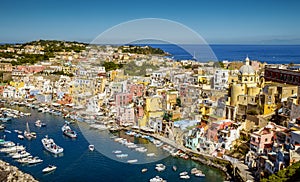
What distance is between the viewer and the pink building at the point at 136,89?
24.3 feet

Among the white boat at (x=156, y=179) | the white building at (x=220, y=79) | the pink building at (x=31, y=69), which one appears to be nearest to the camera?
the white boat at (x=156, y=179)

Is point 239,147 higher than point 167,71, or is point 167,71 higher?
point 167,71

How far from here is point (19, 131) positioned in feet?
25.6

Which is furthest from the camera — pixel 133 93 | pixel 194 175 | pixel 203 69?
pixel 203 69

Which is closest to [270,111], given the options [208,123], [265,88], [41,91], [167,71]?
[265,88]

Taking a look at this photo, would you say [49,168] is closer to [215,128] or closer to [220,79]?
[215,128]

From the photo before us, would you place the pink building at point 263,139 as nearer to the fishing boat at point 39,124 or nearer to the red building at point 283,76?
the red building at point 283,76

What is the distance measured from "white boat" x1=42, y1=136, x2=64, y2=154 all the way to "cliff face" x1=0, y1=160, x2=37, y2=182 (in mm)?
1080

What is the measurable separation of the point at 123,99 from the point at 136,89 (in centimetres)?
76

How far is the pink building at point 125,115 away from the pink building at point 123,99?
0.11 m

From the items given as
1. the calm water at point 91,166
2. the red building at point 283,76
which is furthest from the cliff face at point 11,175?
the red building at point 283,76

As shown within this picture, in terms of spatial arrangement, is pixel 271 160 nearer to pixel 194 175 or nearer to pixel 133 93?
pixel 194 175

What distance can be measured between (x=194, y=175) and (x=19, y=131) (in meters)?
4.34

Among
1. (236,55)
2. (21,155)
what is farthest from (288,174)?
(236,55)
